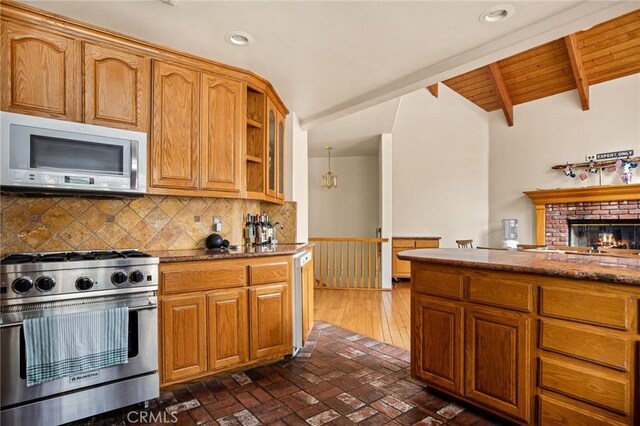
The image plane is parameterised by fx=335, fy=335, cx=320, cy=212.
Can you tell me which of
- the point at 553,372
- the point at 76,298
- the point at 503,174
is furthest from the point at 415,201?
→ the point at 76,298

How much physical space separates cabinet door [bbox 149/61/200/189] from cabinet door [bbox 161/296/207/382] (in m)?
0.92

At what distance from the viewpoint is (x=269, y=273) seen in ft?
8.80

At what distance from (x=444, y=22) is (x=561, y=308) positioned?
187cm

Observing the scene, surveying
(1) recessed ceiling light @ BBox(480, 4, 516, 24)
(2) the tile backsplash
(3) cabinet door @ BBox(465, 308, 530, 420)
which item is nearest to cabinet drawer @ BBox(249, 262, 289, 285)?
(2) the tile backsplash

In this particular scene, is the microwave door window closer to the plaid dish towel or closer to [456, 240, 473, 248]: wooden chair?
the plaid dish towel

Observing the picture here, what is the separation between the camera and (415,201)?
7.48 meters

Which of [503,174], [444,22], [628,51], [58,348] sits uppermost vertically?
[628,51]

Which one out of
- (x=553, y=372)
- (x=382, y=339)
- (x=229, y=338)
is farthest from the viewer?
(x=382, y=339)

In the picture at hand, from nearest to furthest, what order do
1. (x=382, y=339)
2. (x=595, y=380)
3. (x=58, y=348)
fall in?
(x=595, y=380) → (x=58, y=348) → (x=382, y=339)

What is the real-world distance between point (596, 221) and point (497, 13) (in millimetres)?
5497

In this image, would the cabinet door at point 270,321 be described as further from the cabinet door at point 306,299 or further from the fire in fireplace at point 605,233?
the fire in fireplace at point 605,233

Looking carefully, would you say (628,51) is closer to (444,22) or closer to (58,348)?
(444,22)

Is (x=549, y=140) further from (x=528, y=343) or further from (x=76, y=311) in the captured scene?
(x=76, y=311)

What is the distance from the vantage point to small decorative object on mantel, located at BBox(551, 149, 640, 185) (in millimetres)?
5441
